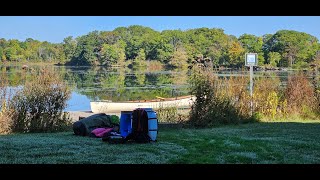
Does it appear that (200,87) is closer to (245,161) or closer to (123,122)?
(123,122)

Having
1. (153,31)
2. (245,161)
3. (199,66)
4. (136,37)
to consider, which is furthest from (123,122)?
(153,31)

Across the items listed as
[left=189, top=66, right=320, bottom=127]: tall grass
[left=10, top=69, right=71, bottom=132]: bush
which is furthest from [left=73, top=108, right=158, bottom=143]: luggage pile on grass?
[left=189, top=66, right=320, bottom=127]: tall grass

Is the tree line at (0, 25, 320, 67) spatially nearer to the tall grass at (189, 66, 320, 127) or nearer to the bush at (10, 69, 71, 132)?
the tall grass at (189, 66, 320, 127)

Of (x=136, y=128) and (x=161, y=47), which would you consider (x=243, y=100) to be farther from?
(x=161, y=47)

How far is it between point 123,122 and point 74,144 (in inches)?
36.2

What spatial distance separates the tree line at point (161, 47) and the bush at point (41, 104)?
4227cm

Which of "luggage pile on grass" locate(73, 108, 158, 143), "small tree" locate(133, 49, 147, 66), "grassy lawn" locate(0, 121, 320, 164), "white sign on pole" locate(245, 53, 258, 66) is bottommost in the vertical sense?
"grassy lawn" locate(0, 121, 320, 164)

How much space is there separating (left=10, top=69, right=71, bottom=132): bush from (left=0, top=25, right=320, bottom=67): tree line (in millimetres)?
42272

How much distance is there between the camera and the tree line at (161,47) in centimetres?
5297

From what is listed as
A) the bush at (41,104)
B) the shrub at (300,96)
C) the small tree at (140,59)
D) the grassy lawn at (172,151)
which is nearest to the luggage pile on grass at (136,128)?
the grassy lawn at (172,151)

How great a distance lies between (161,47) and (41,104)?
5233cm

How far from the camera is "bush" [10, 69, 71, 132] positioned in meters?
8.81

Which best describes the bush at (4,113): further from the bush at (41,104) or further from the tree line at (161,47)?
the tree line at (161,47)
